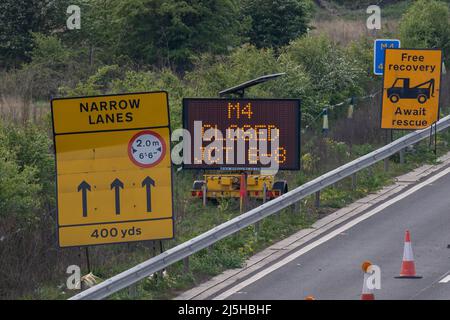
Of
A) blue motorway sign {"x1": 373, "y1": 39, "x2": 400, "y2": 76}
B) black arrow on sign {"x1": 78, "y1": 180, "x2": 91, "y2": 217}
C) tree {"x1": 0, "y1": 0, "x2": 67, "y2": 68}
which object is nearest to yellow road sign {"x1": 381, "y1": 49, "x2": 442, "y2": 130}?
blue motorway sign {"x1": 373, "y1": 39, "x2": 400, "y2": 76}

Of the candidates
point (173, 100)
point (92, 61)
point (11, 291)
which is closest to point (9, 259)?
point (11, 291)

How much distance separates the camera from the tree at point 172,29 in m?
37.6

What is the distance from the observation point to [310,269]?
16.9 m

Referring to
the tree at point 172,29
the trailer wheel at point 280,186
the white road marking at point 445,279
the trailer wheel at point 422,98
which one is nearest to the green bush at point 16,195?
the trailer wheel at point 280,186

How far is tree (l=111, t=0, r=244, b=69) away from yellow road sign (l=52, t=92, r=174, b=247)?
2177cm

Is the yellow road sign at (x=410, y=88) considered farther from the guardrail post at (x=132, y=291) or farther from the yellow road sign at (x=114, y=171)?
the guardrail post at (x=132, y=291)

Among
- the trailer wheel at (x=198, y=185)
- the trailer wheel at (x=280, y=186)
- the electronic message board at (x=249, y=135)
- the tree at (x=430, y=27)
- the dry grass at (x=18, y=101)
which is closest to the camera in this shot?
the electronic message board at (x=249, y=135)

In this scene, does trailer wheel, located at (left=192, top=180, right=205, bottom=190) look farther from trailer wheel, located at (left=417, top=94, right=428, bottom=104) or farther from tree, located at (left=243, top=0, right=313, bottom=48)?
tree, located at (left=243, top=0, right=313, bottom=48)

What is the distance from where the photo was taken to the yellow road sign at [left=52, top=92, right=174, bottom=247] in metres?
15.6

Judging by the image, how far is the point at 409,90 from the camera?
25203mm

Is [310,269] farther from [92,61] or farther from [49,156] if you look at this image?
[92,61]

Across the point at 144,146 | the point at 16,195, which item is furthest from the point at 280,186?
the point at 144,146

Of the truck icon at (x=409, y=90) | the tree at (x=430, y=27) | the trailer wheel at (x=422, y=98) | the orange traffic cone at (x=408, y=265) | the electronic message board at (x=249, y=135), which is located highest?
the tree at (x=430, y=27)

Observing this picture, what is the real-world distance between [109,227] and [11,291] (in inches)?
59.3
